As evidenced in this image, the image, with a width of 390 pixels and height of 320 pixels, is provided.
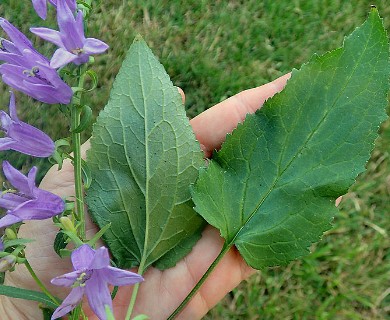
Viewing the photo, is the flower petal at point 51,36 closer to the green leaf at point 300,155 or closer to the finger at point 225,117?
the green leaf at point 300,155

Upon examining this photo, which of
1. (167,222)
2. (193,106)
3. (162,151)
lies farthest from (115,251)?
(193,106)

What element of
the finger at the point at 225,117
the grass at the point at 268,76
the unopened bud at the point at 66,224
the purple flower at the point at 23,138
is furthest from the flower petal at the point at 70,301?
the grass at the point at 268,76

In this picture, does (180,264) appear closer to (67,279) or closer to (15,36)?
(67,279)

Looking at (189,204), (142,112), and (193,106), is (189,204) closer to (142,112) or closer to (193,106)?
(142,112)

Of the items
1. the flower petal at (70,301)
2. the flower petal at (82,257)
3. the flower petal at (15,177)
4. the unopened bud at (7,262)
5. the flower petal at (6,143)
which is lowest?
the unopened bud at (7,262)

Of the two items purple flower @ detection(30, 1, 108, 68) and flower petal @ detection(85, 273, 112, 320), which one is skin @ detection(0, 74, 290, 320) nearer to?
flower petal @ detection(85, 273, 112, 320)
